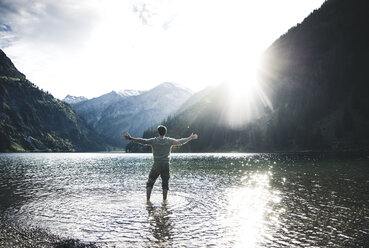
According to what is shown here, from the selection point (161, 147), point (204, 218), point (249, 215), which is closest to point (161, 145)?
point (161, 147)

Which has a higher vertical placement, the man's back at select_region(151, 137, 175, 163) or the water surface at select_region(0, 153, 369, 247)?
the man's back at select_region(151, 137, 175, 163)

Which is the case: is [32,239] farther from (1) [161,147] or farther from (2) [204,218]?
(1) [161,147]

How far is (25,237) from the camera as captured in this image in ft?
34.0

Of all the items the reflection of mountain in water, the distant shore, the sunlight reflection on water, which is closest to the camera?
the distant shore

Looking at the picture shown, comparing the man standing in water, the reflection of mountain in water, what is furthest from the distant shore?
the man standing in water

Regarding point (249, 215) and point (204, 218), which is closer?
point (204, 218)

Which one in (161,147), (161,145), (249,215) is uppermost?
(161,145)

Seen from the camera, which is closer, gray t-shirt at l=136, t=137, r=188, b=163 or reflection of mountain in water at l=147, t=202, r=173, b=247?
reflection of mountain in water at l=147, t=202, r=173, b=247

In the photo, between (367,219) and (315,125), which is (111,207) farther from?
(315,125)

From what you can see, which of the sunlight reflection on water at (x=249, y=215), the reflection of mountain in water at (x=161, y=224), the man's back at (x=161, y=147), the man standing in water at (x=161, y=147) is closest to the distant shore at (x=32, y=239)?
the reflection of mountain in water at (x=161, y=224)

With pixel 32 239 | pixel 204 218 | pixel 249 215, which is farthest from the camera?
pixel 249 215

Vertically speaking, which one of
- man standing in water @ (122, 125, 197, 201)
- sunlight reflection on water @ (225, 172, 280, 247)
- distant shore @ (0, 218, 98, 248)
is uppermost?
man standing in water @ (122, 125, 197, 201)

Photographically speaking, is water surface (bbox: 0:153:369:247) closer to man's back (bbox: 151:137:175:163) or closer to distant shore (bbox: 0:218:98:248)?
distant shore (bbox: 0:218:98:248)

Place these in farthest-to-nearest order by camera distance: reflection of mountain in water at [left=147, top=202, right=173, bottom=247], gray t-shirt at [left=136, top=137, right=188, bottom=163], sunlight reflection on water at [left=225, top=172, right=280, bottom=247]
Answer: gray t-shirt at [left=136, top=137, right=188, bottom=163]
sunlight reflection on water at [left=225, top=172, right=280, bottom=247]
reflection of mountain in water at [left=147, top=202, right=173, bottom=247]
